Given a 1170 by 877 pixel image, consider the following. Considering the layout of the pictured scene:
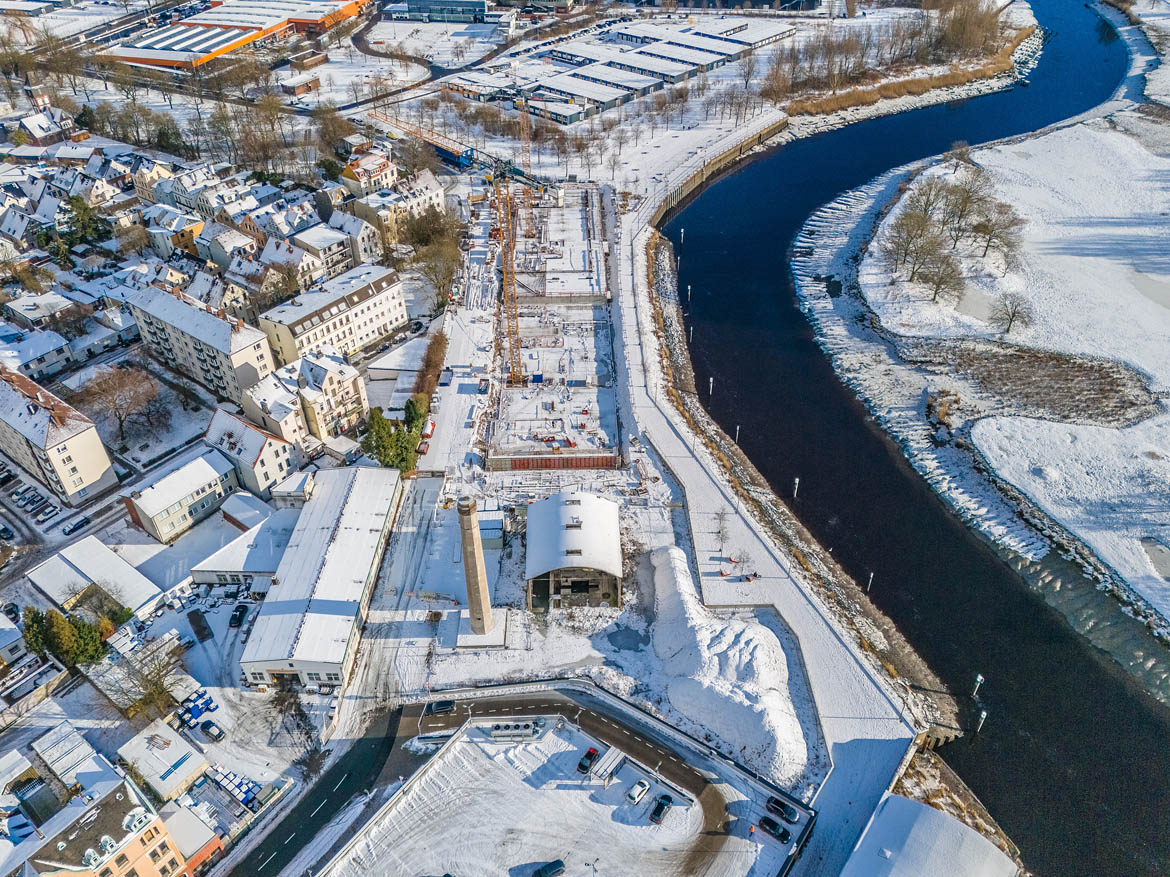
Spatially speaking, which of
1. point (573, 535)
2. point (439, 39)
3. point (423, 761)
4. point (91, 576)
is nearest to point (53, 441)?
point (91, 576)

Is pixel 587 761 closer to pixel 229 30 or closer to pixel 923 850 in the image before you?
pixel 923 850

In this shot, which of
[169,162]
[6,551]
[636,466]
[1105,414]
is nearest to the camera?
[6,551]

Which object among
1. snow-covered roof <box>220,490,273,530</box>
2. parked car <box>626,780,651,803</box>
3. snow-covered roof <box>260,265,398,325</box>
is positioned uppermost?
snow-covered roof <box>260,265,398,325</box>

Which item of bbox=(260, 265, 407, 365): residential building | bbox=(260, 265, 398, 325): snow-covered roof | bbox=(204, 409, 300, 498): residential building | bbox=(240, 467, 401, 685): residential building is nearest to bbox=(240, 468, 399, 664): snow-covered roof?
bbox=(240, 467, 401, 685): residential building

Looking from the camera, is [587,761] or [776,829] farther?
[587,761]

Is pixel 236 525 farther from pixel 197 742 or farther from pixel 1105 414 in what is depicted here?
pixel 1105 414

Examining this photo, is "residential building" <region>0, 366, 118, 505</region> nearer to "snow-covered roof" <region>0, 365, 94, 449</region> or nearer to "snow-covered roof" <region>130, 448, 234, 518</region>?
"snow-covered roof" <region>0, 365, 94, 449</region>

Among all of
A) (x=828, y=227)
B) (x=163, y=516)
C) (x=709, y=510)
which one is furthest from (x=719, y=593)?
(x=828, y=227)
